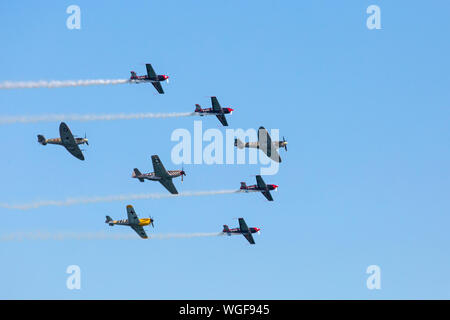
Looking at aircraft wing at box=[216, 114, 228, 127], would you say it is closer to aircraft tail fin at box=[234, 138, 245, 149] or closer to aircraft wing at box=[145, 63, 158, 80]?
aircraft tail fin at box=[234, 138, 245, 149]

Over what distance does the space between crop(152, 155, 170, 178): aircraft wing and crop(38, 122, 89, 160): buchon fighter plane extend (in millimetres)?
9513

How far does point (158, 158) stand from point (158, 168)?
54.4 inches

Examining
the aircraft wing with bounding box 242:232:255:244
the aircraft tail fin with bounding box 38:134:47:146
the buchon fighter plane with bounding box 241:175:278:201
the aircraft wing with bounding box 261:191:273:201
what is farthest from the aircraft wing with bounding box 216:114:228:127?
the aircraft tail fin with bounding box 38:134:47:146

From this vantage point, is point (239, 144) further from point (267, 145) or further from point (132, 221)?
point (132, 221)

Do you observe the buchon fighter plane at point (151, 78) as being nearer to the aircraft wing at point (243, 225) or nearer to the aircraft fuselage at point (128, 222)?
the aircraft fuselage at point (128, 222)

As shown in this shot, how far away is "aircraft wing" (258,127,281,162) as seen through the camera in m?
104

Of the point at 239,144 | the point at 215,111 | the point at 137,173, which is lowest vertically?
the point at 137,173

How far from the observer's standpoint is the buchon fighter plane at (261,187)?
107 meters

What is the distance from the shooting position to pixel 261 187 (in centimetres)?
10812

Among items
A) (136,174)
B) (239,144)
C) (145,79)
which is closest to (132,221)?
(136,174)

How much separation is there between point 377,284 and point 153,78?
131ft
